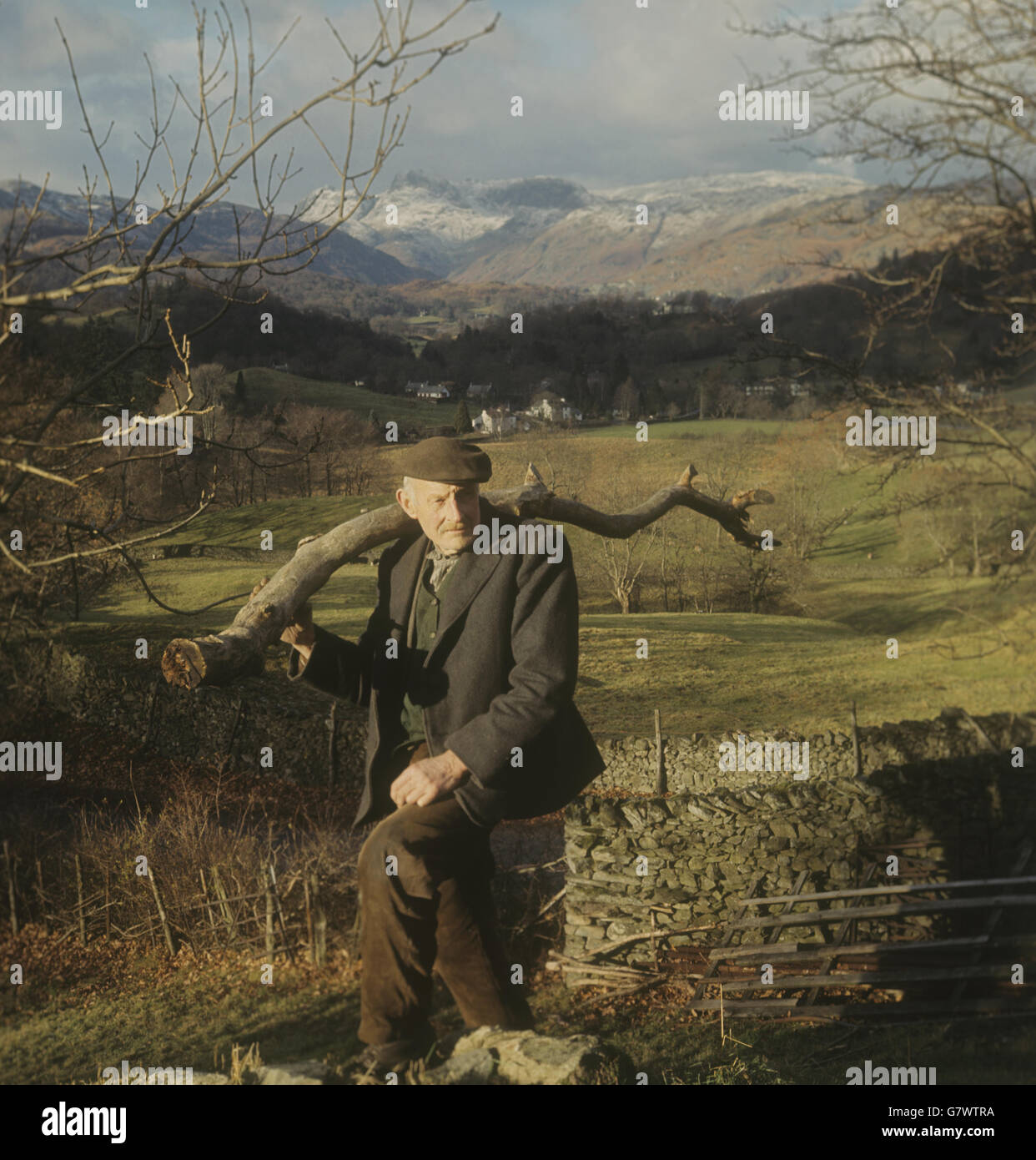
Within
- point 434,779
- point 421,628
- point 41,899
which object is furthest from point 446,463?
point 41,899

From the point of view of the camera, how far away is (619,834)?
7.51m

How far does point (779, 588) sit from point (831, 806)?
362 centimetres

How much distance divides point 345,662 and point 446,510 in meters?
0.89

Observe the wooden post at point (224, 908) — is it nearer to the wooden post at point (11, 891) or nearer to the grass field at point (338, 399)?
the wooden post at point (11, 891)

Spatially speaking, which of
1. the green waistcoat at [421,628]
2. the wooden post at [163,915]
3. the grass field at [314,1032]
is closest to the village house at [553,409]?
the green waistcoat at [421,628]

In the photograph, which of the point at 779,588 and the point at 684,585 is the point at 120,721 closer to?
the point at 684,585

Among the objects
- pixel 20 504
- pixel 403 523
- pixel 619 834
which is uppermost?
pixel 20 504

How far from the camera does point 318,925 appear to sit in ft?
16.4

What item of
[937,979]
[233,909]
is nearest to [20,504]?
[233,909]

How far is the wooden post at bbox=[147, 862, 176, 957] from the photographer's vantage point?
5.05 meters

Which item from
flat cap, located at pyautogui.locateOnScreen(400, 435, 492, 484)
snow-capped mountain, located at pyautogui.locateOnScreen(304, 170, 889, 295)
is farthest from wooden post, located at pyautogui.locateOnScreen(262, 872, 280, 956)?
snow-capped mountain, located at pyautogui.locateOnScreen(304, 170, 889, 295)

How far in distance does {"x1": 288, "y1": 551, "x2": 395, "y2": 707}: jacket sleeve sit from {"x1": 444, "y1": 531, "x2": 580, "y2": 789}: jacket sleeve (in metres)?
0.52
